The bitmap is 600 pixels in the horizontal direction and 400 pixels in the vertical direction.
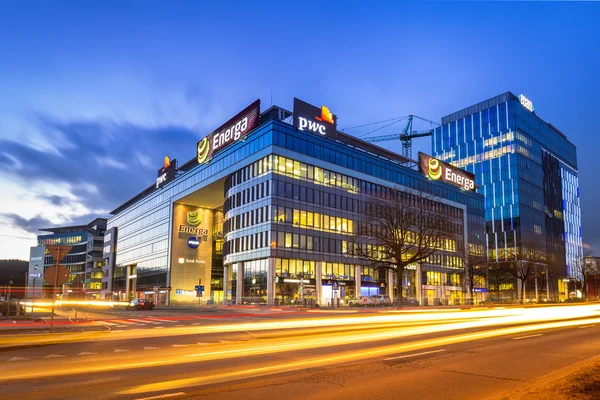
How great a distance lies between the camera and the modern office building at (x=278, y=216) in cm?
6456

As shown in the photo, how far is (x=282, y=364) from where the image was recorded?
12.5m

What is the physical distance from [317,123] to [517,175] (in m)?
79.3

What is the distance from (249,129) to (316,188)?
12.8 metres

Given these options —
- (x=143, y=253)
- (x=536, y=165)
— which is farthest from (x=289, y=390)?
(x=536, y=165)

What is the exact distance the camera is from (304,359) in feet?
44.0

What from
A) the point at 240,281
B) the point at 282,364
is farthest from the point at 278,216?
the point at 282,364

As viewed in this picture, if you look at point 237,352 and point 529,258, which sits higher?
point 529,258

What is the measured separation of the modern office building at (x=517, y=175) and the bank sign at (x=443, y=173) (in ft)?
80.9

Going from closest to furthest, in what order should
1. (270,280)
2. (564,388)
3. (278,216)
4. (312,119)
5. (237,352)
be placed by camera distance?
(564,388) < (237,352) < (270,280) < (278,216) < (312,119)

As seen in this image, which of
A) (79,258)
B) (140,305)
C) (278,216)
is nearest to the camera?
(140,305)

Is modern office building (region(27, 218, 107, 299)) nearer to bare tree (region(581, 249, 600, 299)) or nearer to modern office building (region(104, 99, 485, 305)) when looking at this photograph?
modern office building (region(104, 99, 485, 305))

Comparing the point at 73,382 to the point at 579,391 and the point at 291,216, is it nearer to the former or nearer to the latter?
the point at 579,391

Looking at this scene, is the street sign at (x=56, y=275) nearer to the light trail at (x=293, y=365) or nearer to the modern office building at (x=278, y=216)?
the light trail at (x=293, y=365)

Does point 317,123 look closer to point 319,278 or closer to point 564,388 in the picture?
point 319,278
